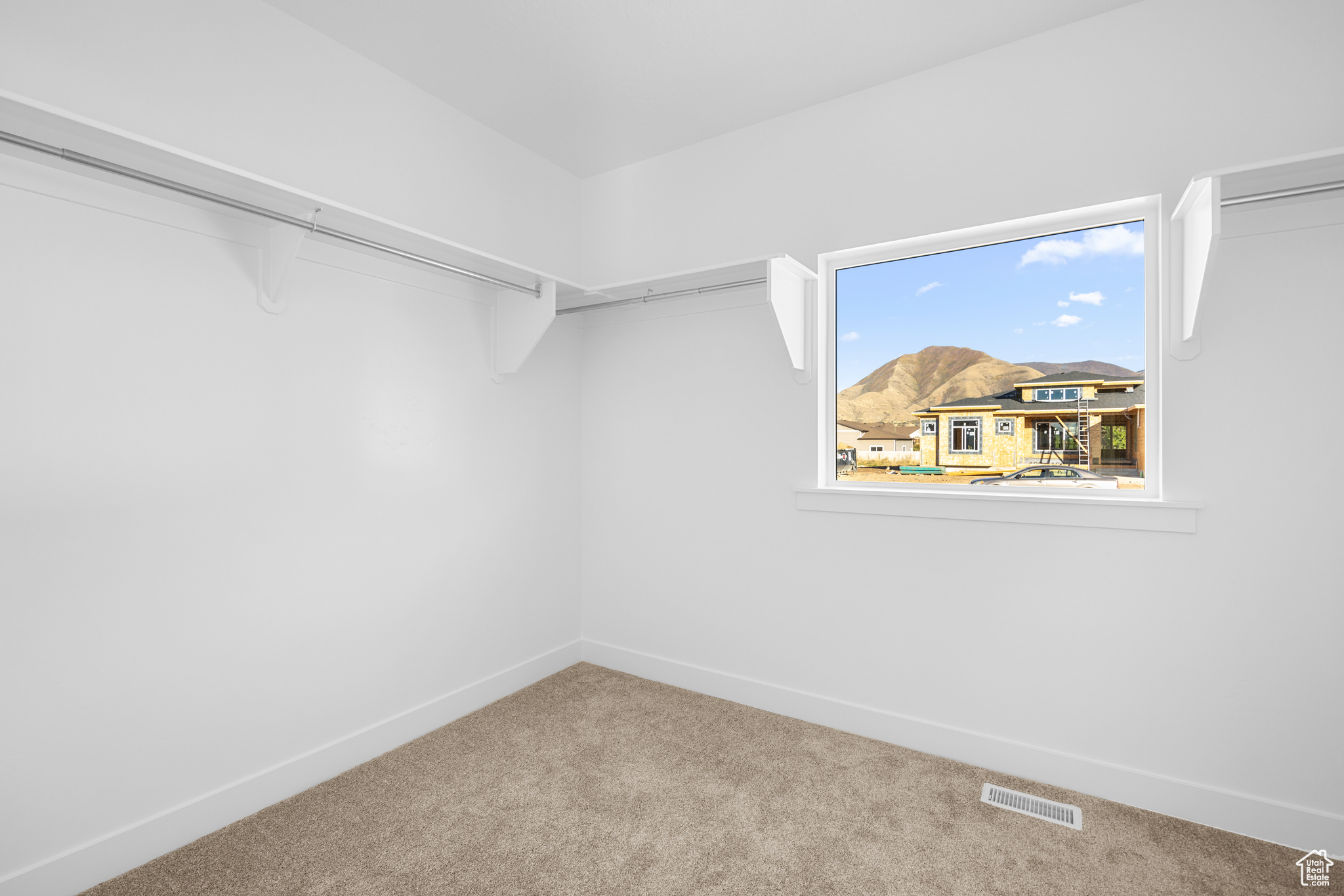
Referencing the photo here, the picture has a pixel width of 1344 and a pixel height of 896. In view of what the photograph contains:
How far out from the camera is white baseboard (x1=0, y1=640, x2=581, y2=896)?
5.12ft

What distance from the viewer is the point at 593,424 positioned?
3.29 metres

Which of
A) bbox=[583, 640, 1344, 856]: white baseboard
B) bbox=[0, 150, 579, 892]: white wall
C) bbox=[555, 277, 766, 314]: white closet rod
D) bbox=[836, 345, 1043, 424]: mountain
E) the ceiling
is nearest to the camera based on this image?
bbox=[0, 150, 579, 892]: white wall

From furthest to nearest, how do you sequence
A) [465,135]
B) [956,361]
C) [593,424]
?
[593,424], [465,135], [956,361]

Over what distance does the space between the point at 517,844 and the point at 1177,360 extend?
258 centimetres

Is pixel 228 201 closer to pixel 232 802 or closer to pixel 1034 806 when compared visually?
pixel 232 802

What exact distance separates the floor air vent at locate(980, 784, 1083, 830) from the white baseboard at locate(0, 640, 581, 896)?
6.83 ft

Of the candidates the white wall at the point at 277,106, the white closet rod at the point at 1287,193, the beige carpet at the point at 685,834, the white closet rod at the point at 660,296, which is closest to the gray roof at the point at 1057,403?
the white closet rod at the point at 1287,193

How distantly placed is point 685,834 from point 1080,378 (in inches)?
82.2

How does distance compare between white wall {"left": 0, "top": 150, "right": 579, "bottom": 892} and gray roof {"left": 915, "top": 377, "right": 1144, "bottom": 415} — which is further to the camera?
gray roof {"left": 915, "top": 377, "right": 1144, "bottom": 415}

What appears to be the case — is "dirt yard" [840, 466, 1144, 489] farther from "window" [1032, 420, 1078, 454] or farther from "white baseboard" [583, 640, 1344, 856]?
"white baseboard" [583, 640, 1344, 856]

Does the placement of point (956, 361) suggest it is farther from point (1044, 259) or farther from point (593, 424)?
point (593, 424)

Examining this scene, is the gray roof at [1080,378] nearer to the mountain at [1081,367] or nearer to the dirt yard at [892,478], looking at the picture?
the mountain at [1081,367]

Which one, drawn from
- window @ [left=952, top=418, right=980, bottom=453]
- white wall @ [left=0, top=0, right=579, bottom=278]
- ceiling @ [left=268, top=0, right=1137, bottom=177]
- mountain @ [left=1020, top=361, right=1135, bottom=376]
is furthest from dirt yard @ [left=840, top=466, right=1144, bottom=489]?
white wall @ [left=0, top=0, right=579, bottom=278]

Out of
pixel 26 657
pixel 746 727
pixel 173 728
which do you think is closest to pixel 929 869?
pixel 746 727
